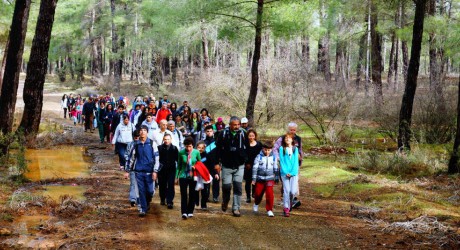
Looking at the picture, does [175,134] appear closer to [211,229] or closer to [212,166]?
[212,166]

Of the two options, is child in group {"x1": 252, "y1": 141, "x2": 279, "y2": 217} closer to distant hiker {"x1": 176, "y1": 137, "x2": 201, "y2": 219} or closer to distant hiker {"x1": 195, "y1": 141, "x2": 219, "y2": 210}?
distant hiker {"x1": 195, "y1": 141, "x2": 219, "y2": 210}

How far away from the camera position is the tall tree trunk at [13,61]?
558 inches

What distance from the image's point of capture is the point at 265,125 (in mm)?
21625

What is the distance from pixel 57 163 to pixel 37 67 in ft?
10.9

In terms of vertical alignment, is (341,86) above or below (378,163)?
above

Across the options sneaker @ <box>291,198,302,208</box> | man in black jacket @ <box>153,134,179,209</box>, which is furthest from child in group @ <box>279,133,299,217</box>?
man in black jacket @ <box>153,134,179,209</box>

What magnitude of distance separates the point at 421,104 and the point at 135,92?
27.9m

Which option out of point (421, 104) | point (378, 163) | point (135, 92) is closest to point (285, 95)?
point (421, 104)

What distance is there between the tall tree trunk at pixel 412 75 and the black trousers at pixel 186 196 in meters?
8.18

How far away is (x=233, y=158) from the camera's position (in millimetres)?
9180

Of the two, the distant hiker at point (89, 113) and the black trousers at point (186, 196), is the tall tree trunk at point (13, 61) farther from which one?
the distant hiker at point (89, 113)

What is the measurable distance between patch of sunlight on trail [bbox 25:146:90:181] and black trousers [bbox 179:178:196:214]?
483 cm

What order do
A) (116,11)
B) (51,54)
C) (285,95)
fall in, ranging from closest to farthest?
(285,95) < (116,11) < (51,54)

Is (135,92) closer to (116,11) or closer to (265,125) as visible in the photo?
(116,11)
